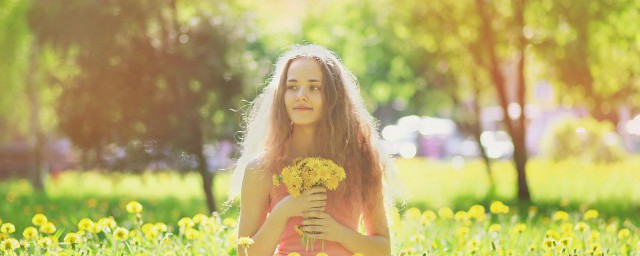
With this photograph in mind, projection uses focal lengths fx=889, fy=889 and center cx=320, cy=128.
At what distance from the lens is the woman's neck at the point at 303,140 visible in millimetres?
3760

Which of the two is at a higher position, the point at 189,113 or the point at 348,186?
the point at 189,113

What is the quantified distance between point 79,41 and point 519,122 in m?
5.95

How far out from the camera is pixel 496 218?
29.3 feet

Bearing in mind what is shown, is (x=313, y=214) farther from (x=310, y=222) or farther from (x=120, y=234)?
(x=120, y=234)

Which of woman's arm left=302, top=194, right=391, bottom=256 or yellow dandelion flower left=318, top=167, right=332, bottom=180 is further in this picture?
woman's arm left=302, top=194, right=391, bottom=256

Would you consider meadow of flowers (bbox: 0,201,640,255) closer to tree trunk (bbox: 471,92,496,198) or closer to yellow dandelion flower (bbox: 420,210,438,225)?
yellow dandelion flower (bbox: 420,210,438,225)

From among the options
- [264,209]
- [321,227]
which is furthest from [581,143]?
[321,227]

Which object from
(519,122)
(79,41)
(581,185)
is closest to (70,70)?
(79,41)

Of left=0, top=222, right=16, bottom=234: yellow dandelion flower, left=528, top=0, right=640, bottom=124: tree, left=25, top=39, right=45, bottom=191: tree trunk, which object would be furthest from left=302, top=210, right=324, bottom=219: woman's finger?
left=25, top=39, right=45, bottom=191: tree trunk

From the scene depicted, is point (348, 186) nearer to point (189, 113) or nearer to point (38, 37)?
point (189, 113)

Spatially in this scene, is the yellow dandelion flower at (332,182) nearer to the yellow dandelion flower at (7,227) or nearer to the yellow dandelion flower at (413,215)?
the yellow dandelion flower at (7,227)

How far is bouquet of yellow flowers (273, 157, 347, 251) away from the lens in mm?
3443

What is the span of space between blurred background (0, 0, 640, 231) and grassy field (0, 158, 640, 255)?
9 centimetres

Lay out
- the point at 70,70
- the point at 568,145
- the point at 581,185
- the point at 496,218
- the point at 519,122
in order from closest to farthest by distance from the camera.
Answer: the point at 496,218 → the point at 70,70 → the point at 519,122 → the point at 581,185 → the point at 568,145
